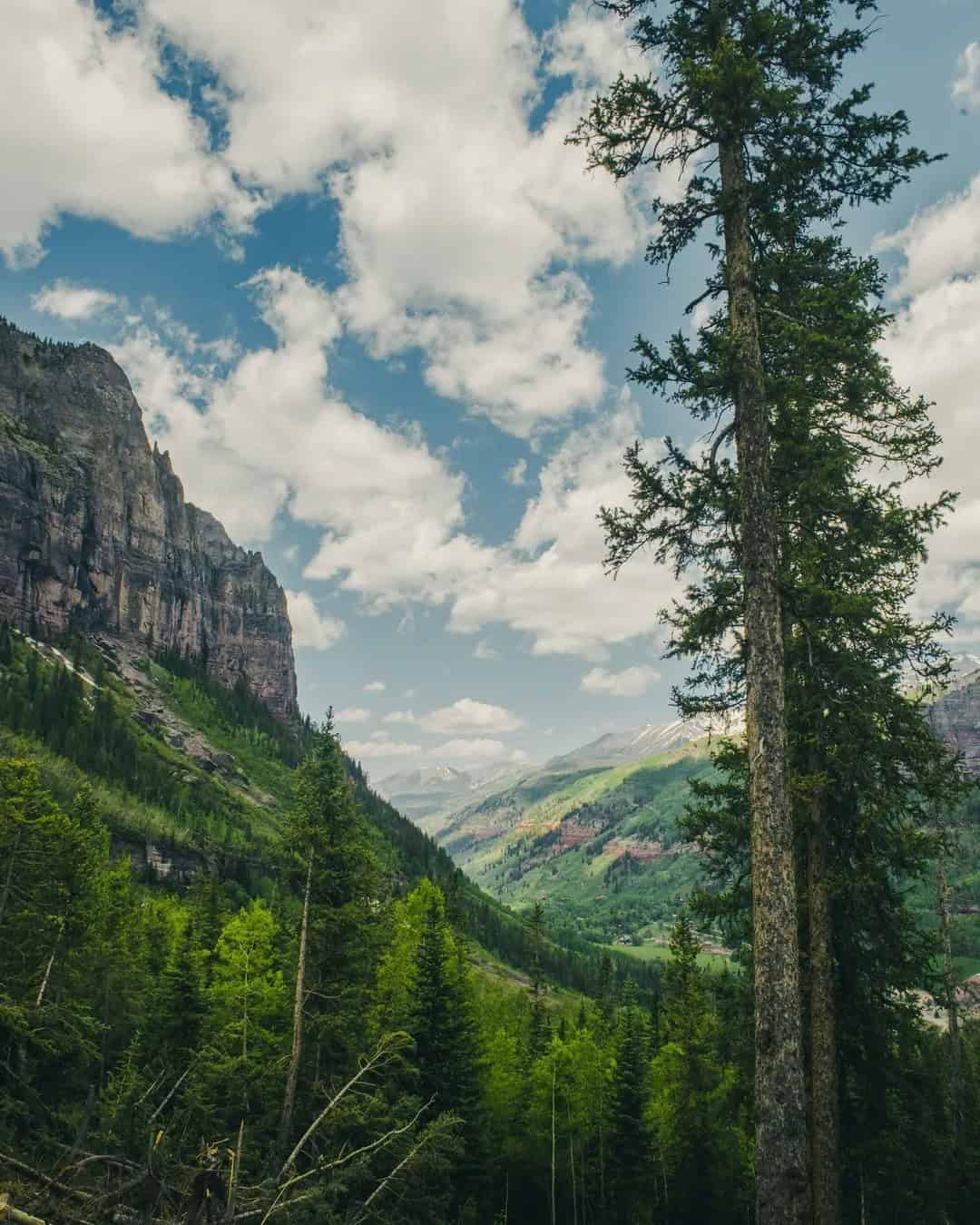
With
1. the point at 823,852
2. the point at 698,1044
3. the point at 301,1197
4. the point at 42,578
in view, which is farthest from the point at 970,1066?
the point at 42,578

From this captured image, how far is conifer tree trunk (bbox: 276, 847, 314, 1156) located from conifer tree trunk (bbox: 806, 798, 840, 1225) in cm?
1287

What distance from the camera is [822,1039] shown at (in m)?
11.8

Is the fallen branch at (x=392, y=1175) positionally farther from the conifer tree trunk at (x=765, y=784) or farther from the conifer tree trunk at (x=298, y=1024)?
the conifer tree trunk at (x=298, y=1024)

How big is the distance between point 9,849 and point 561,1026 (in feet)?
126

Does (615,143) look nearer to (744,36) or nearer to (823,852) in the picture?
(744,36)

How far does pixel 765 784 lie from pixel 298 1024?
17.5 metres

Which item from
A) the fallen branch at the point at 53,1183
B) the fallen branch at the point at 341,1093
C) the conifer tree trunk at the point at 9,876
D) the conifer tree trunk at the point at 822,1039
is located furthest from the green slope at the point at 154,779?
the fallen branch at the point at 53,1183

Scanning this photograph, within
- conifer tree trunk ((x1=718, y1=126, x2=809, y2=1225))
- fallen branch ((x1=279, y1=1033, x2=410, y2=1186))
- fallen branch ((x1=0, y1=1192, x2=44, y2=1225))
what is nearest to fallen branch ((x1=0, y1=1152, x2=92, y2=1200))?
fallen branch ((x1=0, y1=1192, x2=44, y2=1225))

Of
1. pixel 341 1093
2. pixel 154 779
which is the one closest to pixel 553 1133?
pixel 341 1093

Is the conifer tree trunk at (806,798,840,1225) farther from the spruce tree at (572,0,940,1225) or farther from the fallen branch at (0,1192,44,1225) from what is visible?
the fallen branch at (0,1192,44,1225)

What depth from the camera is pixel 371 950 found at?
23.1 m

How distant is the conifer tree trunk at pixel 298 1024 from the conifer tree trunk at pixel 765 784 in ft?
50.0

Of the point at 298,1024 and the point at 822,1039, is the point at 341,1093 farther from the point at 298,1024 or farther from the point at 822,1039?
the point at 298,1024

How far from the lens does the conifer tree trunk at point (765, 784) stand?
23.8ft
